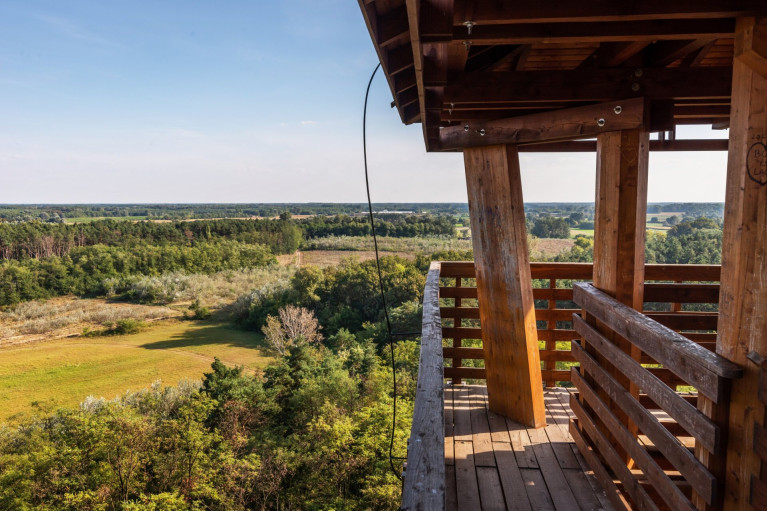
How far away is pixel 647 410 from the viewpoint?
1.52 m

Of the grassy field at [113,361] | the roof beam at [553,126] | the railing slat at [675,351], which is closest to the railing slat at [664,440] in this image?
the railing slat at [675,351]

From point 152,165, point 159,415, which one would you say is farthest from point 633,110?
point 152,165

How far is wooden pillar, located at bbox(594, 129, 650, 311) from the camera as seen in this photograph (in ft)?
6.92

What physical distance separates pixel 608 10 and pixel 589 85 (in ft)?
3.28

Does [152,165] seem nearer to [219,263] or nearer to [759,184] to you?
[219,263]

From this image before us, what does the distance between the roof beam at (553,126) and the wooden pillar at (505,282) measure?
0.27 feet

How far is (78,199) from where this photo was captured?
159000mm

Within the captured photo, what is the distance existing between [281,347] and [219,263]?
3185cm

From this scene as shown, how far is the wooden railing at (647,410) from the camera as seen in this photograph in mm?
1199

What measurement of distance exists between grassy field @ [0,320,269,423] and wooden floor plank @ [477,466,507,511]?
29681 mm

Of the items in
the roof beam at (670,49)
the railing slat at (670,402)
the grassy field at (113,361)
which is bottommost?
the grassy field at (113,361)

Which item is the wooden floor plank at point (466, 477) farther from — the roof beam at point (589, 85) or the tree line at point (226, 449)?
the tree line at point (226, 449)

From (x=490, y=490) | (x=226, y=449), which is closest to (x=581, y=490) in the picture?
(x=490, y=490)

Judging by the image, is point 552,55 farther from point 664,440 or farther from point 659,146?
point 664,440
